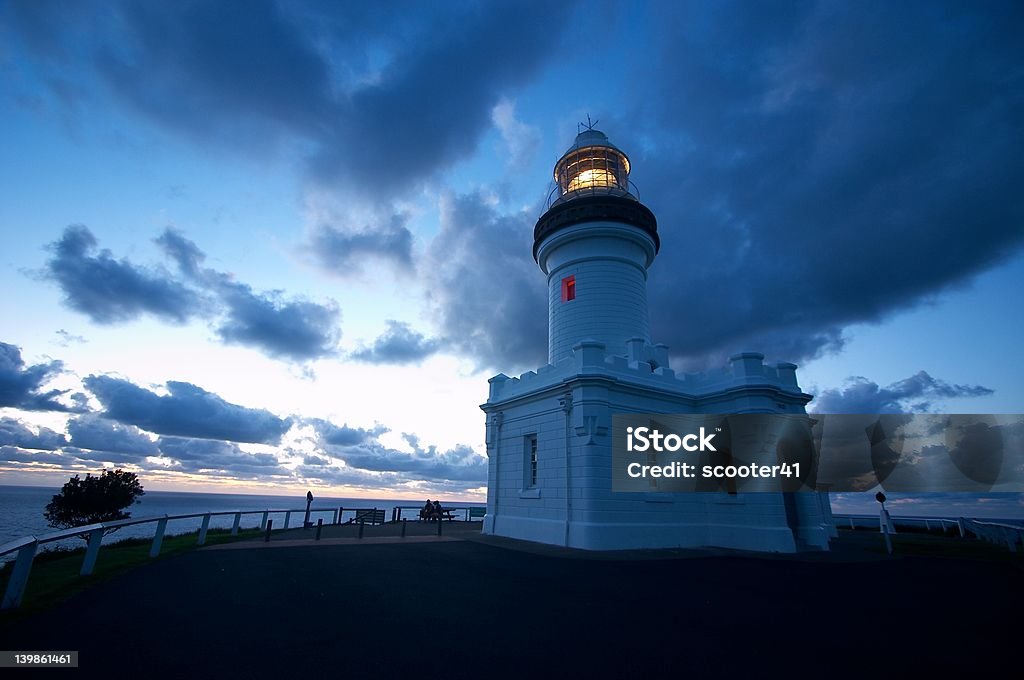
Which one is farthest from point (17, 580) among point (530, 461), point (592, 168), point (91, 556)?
point (592, 168)

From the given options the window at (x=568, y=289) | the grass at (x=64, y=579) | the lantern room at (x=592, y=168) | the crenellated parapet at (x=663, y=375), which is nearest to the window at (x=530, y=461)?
the crenellated parapet at (x=663, y=375)

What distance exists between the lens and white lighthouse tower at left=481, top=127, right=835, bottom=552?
47.8ft

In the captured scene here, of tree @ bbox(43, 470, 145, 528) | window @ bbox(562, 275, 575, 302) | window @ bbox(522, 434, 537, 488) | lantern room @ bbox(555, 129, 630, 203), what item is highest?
lantern room @ bbox(555, 129, 630, 203)

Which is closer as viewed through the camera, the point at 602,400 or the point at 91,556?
the point at 91,556

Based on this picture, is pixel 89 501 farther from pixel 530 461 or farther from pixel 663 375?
pixel 663 375

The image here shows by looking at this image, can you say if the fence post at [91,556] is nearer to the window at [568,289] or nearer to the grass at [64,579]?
the grass at [64,579]

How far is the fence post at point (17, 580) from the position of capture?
5.64 m

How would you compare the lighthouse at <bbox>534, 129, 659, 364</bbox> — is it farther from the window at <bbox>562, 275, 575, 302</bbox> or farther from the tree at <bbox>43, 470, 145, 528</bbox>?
the tree at <bbox>43, 470, 145, 528</bbox>

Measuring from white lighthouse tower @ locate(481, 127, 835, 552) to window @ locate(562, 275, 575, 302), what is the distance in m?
0.05

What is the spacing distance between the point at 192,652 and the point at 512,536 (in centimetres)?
1337

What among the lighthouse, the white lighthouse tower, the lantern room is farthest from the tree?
Result: the lantern room

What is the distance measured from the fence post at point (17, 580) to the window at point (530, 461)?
1315 centimetres

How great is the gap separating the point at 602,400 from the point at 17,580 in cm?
1273

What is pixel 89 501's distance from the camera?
32562 mm
